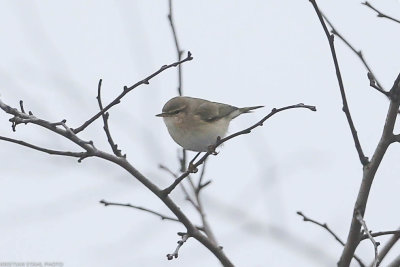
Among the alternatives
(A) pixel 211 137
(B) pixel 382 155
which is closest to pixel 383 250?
(B) pixel 382 155

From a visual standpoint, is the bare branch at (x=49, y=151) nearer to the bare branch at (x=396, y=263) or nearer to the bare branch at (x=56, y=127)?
the bare branch at (x=56, y=127)

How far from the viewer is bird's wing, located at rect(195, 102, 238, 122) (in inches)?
226

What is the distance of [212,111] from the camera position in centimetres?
584

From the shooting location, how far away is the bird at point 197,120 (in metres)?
5.38

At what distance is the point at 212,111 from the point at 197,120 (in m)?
0.31

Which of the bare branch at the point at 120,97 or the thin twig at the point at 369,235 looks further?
the bare branch at the point at 120,97

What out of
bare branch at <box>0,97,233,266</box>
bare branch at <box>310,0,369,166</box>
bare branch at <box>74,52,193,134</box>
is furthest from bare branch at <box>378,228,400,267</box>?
bare branch at <box>74,52,193,134</box>

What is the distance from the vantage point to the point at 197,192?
14.7 ft

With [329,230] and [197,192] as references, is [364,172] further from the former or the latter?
[197,192]

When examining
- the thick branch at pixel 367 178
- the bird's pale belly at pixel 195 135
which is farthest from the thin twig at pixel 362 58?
the bird's pale belly at pixel 195 135

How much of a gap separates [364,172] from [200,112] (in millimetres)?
2815

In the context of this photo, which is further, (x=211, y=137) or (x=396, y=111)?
(x=211, y=137)

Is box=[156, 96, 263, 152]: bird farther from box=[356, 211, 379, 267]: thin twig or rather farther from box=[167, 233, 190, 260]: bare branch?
box=[356, 211, 379, 267]: thin twig

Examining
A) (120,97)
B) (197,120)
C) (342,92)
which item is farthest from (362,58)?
(197,120)
